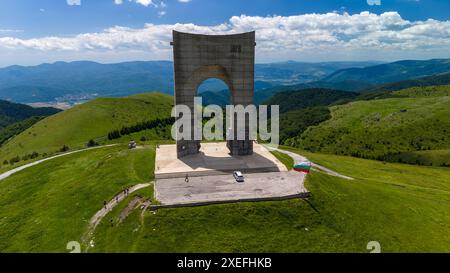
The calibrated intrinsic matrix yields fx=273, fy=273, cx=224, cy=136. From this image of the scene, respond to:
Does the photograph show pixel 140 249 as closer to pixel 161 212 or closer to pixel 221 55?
pixel 161 212

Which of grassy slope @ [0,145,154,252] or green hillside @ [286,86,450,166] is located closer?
grassy slope @ [0,145,154,252]

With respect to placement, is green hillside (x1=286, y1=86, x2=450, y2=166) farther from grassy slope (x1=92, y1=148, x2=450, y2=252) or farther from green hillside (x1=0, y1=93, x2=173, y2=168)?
green hillside (x1=0, y1=93, x2=173, y2=168)

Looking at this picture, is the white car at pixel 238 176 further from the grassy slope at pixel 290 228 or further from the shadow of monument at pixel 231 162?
the grassy slope at pixel 290 228

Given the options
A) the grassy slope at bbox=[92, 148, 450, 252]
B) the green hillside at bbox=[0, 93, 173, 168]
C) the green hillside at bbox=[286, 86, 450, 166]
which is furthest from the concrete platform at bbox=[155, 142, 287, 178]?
the green hillside at bbox=[286, 86, 450, 166]

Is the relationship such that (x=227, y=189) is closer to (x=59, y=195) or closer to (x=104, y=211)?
(x=104, y=211)

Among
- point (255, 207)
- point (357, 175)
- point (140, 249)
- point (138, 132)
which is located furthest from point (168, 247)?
point (138, 132)

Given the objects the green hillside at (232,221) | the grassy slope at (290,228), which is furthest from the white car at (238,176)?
the grassy slope at (290,228)
